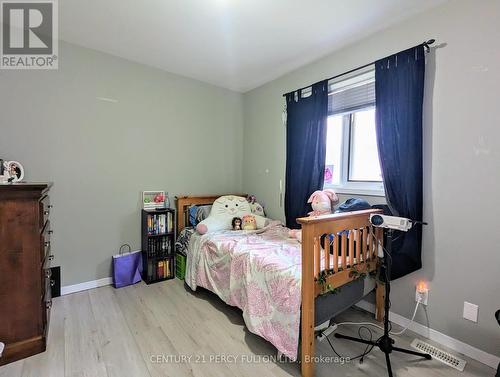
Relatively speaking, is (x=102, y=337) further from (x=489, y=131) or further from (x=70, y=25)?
(x=489, y=131)

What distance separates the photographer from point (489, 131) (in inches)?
61.1

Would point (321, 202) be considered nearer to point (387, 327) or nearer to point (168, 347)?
point (387, 327)

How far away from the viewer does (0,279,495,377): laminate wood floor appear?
1486 millimetres

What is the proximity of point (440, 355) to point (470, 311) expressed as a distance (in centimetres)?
35

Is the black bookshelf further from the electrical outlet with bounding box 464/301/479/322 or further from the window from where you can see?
the electrical outlet with bounding box 464/301/479/322

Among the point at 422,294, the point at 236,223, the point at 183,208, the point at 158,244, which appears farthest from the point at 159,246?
the point at 422,294

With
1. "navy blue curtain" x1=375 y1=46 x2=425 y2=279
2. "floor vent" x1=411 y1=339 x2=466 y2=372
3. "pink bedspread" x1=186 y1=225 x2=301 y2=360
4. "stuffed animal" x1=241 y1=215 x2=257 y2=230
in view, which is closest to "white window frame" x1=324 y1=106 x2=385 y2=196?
"navy blue curtain" x1=375 y1=46 x2=425 y2=279

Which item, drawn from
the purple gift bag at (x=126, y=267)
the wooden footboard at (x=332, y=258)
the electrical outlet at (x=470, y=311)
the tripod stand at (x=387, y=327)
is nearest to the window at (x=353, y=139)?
→ the wooden footboard at (x=332, y=258)

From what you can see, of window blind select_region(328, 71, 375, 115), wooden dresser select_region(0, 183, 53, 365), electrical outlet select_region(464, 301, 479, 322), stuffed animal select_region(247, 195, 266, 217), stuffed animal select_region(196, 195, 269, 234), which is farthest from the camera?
stuffed animal select_region(247, 195, 266, 217)

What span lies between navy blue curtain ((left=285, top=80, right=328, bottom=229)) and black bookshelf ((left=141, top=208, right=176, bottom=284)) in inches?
52.9

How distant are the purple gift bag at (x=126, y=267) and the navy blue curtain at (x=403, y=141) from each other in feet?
8.03

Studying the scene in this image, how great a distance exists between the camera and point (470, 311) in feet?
5.37

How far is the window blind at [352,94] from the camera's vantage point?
2199 mm

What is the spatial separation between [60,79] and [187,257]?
82.3 inches
